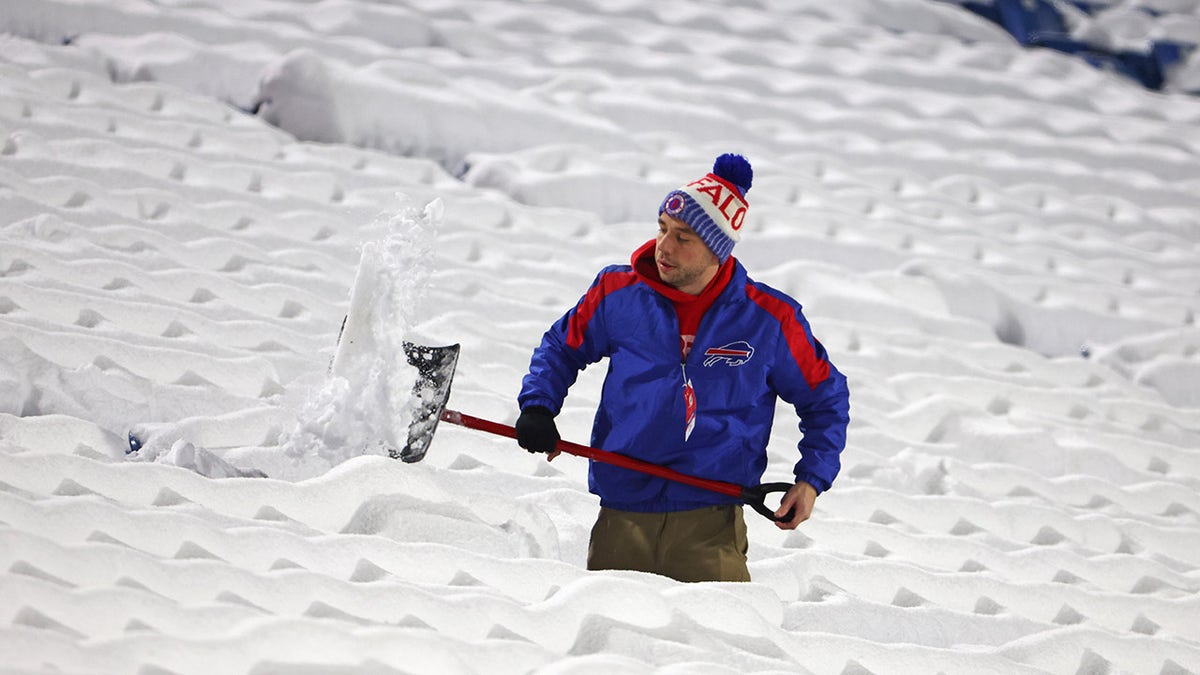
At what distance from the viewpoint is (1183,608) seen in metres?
2.54

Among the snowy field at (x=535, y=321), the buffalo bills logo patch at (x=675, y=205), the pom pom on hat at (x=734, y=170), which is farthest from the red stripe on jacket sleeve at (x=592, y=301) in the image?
the snowy field at (x=535, y=321)

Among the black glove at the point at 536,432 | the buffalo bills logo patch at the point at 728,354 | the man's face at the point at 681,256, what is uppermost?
the man's face at the point at 681,256

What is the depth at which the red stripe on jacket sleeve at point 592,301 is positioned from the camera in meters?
2.03

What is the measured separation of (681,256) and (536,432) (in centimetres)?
39

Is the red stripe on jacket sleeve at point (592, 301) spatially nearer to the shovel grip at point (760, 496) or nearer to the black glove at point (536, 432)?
the black glove at point (536, 432)

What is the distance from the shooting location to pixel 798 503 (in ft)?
6.50

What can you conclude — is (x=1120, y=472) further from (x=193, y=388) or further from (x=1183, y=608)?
(x=193, y=388)

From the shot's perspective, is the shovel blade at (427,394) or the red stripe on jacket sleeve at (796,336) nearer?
the red stripe on jacket sleeve at (796,336)

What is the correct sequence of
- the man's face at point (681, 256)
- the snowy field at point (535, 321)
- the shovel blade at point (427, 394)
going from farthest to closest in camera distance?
the shovel blade at point (427, 394) → the man's face at point (681, 256) → the snowy field at point (535, 321)

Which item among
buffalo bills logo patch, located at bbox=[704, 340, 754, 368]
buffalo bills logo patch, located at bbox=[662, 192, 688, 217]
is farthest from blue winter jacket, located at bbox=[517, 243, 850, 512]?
buffalo bills logo patch, located at bbox=[662, 192, 688, 217]

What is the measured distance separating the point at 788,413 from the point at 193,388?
63.4 inches

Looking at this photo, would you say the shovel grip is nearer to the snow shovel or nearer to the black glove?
the snow shovel

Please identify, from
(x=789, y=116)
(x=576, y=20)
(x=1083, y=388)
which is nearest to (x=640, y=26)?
(x=576, y=20)

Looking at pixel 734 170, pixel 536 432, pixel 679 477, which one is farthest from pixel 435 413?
pixel 734 170
